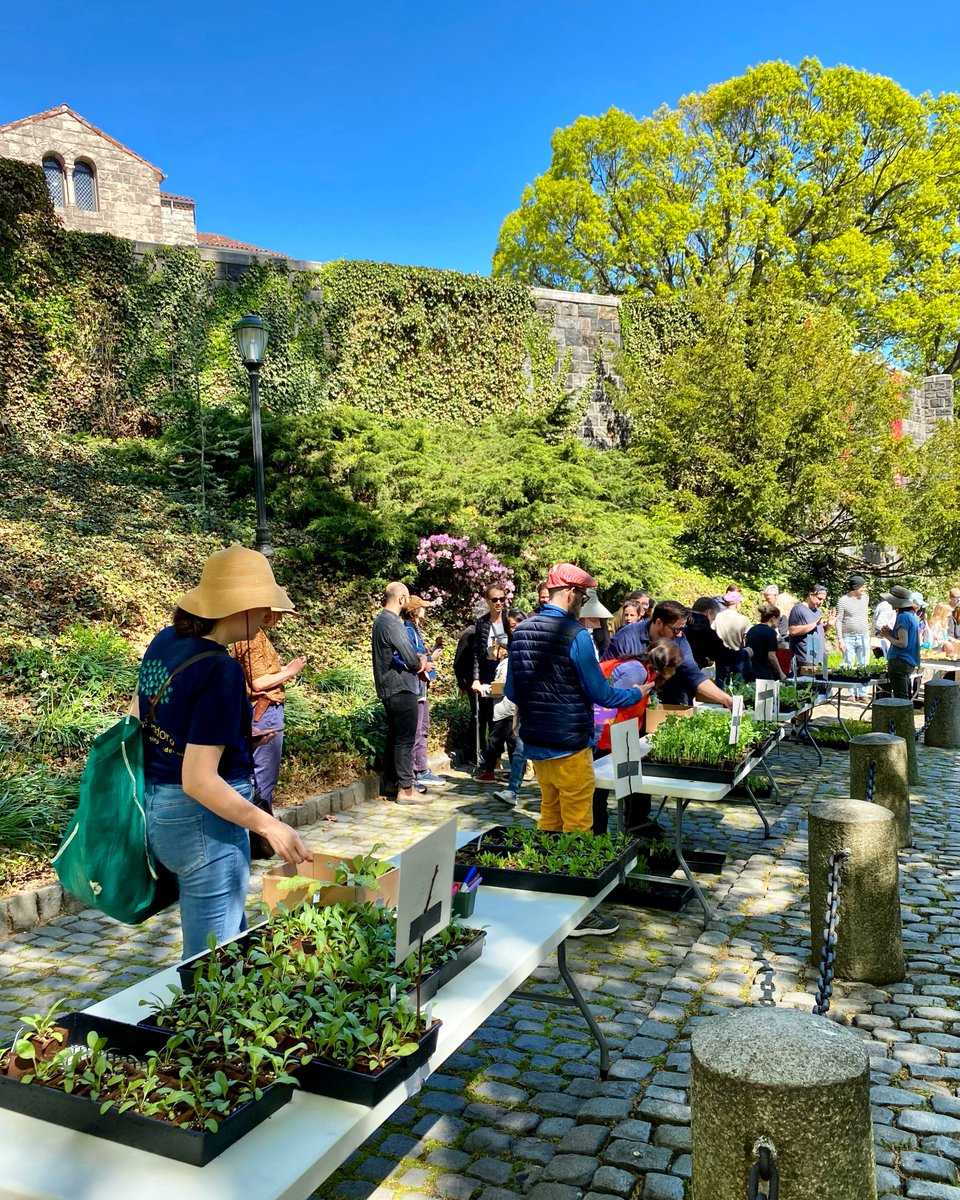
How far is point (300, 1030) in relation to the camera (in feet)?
7.45

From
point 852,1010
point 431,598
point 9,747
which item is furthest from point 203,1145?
point 431,598

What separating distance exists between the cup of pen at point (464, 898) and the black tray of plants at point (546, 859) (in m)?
0.16

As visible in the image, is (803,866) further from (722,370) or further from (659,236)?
(659,236)

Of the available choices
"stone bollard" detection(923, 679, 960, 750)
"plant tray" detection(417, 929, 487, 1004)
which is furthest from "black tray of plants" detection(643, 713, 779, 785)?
"stone bollard" detection(923, 679, 960, 750)

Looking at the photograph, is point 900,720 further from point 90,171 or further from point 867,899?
point 90,171

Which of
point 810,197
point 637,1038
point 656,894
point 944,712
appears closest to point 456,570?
point 944,712

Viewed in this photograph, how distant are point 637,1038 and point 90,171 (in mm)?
38660

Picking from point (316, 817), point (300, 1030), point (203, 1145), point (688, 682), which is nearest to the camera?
point (203, 1145)

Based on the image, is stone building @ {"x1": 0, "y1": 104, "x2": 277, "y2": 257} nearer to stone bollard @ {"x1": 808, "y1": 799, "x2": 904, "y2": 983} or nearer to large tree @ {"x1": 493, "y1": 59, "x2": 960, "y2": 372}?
large tree @ {"x1": 493, "y1": 59, "x2": 960, "y2": 372}

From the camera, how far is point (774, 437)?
18.2 meters

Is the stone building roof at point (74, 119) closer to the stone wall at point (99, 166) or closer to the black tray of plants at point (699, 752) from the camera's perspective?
the stone wall at point (99, 166)

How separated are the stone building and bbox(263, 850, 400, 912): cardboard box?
35.8 metres

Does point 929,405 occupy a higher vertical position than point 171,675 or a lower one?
higher

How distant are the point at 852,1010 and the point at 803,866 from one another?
86.6 inches
